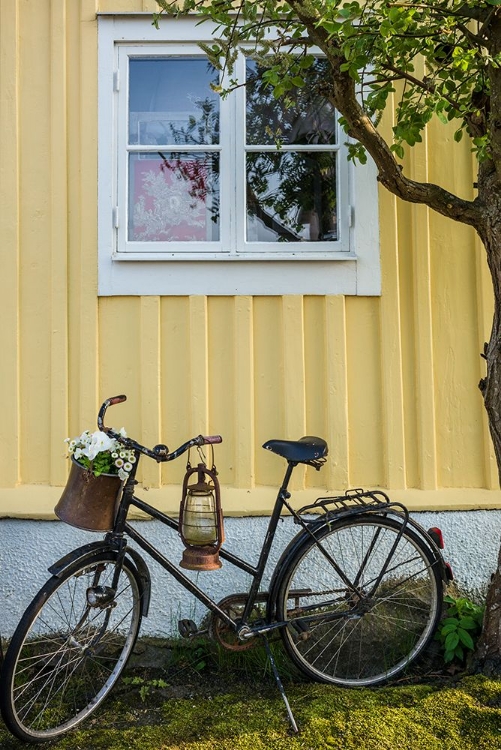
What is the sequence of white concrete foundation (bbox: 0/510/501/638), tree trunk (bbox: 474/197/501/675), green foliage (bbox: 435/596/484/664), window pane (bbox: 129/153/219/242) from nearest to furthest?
tree trunk (bbox: 474/197/501/675) < green foliage (bbox: 435/596/484/664) < white concrete foundation (bbox: 0/510/501/638) < window pane (bbox: 129/153/219/242)

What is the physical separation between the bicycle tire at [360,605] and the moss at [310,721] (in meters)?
0.23

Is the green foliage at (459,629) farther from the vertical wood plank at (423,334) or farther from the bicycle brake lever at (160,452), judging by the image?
the bicycle brake lever at (160,452)

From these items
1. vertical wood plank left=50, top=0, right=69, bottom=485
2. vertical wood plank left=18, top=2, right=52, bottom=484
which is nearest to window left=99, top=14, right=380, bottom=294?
vertical wood plank left=50, top=0, right=69, bottom=485

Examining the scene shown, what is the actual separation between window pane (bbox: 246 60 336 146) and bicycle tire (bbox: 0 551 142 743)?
254 centimetres

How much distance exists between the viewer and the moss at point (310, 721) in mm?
2801

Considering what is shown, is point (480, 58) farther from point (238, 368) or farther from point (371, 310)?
point (238, 368)

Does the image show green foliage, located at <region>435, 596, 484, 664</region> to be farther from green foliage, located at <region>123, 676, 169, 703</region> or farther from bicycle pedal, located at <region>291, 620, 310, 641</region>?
green foliage, located at <region>123, 676, 169, 703</region>

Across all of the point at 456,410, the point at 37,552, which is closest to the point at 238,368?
the point at 456,410

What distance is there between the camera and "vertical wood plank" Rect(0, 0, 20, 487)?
370cm

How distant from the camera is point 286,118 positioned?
12.7ft

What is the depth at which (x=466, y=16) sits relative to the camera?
2.72 m

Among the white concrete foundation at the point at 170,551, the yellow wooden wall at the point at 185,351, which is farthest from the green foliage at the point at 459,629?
the yellow wooden wall at the point at 185,351

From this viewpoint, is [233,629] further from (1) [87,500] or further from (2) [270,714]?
(1) [87,500]

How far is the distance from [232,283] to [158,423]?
35.4 inches
